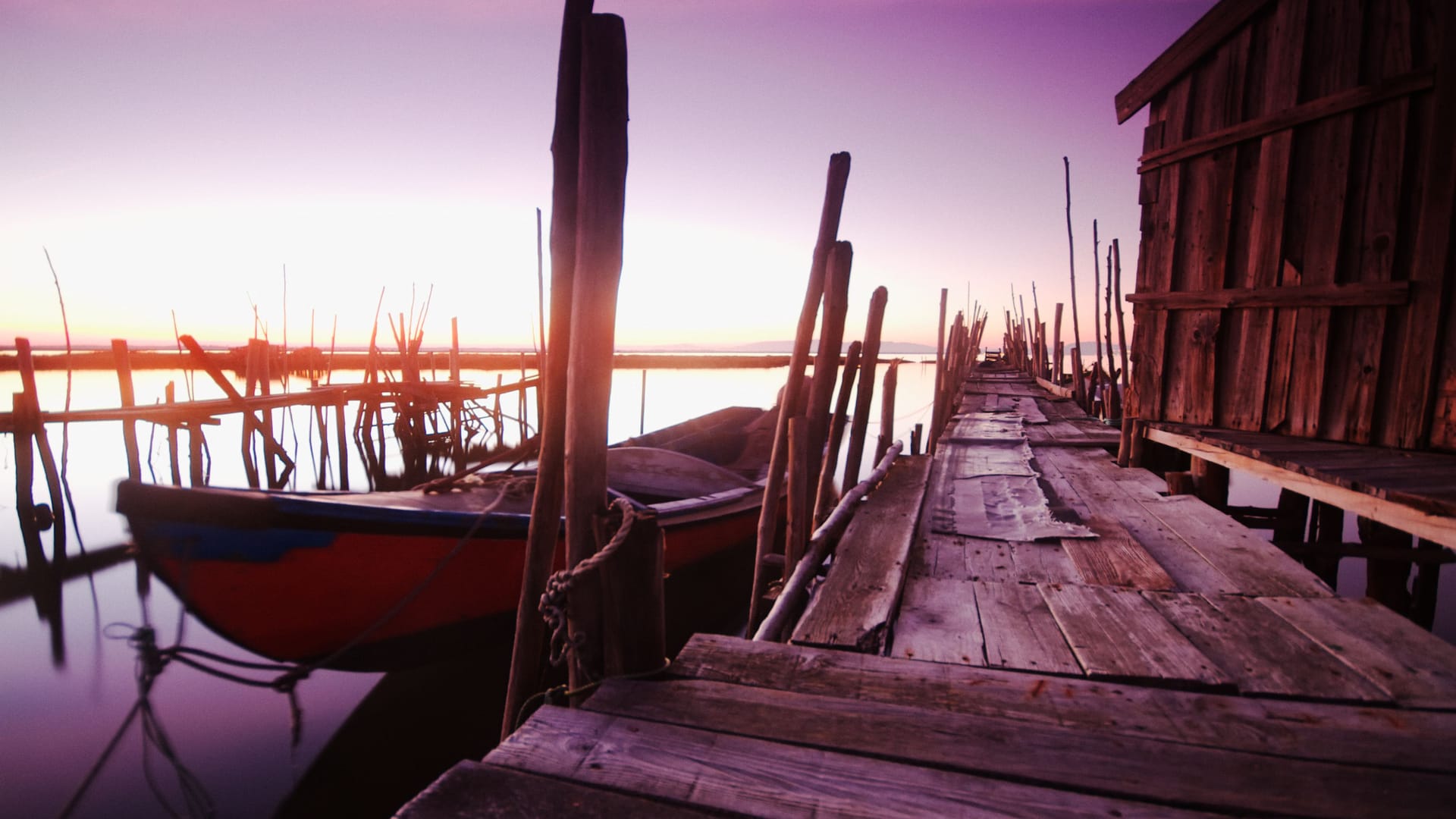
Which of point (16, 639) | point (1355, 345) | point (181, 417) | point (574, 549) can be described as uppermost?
point (1355, 345)

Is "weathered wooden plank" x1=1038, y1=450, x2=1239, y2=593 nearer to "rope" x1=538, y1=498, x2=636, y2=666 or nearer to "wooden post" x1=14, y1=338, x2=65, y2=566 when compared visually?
"rope" x1=538, y1=498, x2=636, y2=666

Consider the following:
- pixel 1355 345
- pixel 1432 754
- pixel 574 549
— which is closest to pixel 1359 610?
pixel 1432 754

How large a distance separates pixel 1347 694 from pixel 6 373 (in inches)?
2610

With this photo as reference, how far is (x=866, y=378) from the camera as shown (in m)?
6.11

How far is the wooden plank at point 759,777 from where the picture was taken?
4.92 ft

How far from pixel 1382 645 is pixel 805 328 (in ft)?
11.8

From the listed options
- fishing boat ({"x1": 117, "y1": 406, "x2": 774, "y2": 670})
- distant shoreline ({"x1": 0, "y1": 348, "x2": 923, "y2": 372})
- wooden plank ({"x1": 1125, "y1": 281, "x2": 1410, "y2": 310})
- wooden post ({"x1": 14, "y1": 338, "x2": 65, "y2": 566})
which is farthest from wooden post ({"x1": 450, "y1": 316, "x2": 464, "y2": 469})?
wooden plank ({"x1": 1125, "y1": 281, "x2": 1410, "y2": 310})

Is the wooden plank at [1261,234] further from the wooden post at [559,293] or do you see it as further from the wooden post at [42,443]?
the wooden post at [42,443]

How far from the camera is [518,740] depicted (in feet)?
5.86

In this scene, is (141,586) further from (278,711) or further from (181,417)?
(278,711)

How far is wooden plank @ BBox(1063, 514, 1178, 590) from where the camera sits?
10.1 ft

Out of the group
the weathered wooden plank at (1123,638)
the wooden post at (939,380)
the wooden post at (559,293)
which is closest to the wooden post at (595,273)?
the wooden post at (559,293)

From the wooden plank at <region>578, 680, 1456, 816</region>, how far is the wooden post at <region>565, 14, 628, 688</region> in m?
0.76

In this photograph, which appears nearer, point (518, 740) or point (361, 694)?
point (518, 740)
